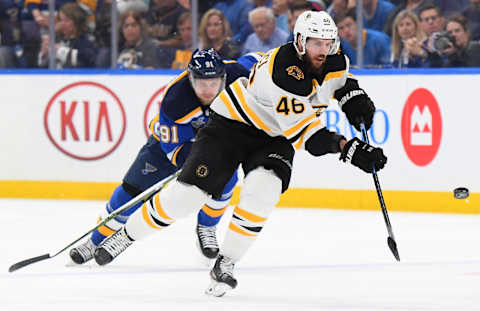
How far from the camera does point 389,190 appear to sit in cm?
687

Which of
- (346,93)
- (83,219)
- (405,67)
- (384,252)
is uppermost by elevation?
(346,93)

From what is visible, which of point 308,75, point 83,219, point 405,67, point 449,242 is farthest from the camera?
point 405,67

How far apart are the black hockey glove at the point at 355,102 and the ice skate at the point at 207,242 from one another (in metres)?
1.11

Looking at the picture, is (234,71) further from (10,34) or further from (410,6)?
(10,34)

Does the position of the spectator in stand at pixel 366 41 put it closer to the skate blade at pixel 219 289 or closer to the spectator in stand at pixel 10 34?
the spectator in stand at pixel 10 34

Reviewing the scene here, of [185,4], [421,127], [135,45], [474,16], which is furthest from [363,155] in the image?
[135,45]

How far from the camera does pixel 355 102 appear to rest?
13.4 ft

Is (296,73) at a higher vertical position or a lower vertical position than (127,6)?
higher

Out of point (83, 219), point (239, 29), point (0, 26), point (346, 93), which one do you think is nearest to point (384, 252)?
point (346, 93)

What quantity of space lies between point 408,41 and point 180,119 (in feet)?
9.28

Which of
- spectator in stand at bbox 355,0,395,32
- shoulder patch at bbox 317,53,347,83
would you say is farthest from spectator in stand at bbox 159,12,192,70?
shoulder patch at bbox 317,53,347,83

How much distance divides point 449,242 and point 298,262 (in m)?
1.05

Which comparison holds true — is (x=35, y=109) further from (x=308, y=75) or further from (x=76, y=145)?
(x=308, y=75)

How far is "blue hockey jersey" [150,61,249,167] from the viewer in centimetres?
462
